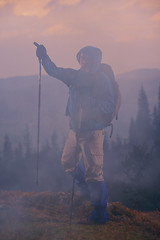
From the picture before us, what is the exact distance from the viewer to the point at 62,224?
558 cm

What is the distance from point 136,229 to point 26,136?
269 ft

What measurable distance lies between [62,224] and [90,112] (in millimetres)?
2871

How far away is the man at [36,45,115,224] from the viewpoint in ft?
18.9

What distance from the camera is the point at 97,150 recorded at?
584 centimetres

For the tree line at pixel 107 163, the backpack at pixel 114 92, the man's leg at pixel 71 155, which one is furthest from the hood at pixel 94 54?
the tree line at pixel 107 163

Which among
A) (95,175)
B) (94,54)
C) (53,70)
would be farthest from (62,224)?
(94,54)

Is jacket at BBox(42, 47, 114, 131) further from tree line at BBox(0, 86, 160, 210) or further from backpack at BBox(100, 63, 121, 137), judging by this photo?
tree line at BBox(0, 86, 160, 210)

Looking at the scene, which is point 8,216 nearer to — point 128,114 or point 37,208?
point 37,208

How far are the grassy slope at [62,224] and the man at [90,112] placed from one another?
520mm

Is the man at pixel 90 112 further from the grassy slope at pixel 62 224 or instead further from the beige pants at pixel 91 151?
the grassy slope at pixel 62 224

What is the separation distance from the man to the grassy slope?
520mm

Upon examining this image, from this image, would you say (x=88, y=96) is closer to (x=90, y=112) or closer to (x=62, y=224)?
(x=90, y=112)

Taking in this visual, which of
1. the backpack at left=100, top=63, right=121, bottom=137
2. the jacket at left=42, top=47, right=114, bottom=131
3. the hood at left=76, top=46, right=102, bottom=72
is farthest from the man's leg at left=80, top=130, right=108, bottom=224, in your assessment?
the hood at left=76, top=46, right=102, bottom=72

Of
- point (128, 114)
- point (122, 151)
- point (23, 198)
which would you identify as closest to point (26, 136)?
point (122, 151)
